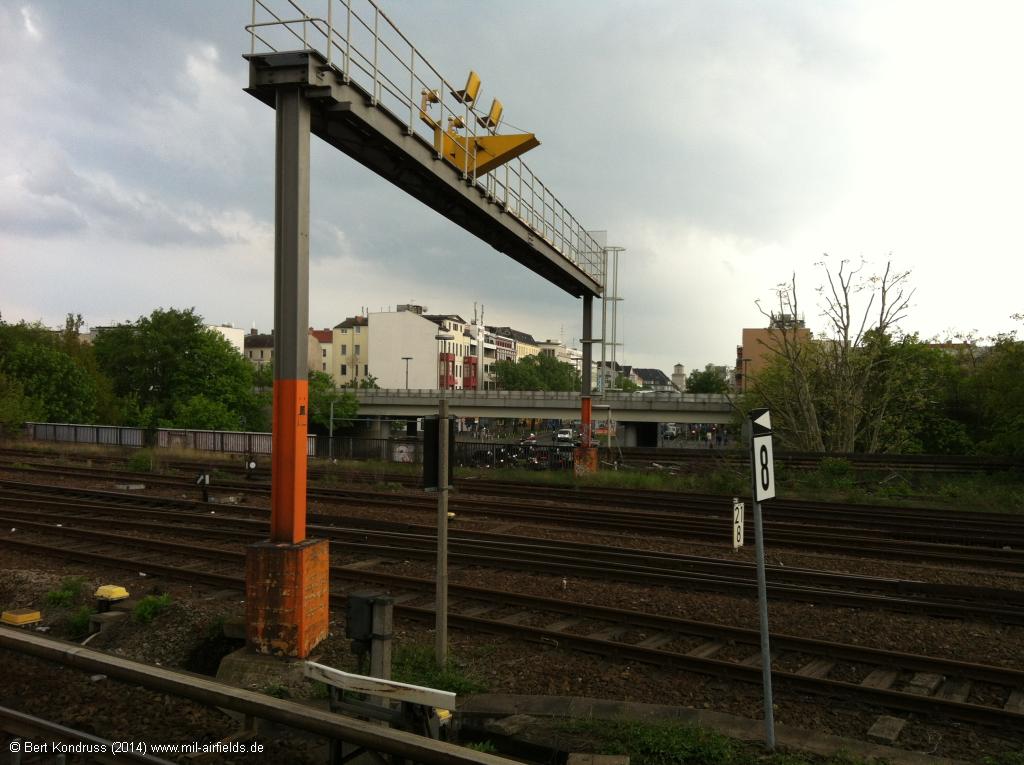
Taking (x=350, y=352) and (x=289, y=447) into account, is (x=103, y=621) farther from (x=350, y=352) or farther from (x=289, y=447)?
(x=350, y=352)

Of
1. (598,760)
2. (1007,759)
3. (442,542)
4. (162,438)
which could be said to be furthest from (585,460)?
(162,438)

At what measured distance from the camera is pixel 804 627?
8.36m

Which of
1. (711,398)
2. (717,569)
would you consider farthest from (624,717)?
(711,398)

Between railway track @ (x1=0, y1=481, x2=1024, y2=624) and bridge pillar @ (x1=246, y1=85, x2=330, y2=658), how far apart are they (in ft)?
15.8

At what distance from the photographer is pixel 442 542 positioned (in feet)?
22.8

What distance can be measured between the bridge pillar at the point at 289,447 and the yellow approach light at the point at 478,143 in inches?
171

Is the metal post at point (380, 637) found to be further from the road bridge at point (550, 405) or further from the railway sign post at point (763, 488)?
the road bridge at point (550, 405)

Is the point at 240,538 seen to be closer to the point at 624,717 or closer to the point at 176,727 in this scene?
the point at 176,727

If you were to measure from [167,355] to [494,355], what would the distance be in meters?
75.6

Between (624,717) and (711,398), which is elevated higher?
(711,398)

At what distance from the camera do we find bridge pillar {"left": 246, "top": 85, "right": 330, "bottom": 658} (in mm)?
6926

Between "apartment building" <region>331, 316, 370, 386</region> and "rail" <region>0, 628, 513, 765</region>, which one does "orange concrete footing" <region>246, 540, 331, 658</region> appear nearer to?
"rail" <region>0, 628, 513, 765</region>

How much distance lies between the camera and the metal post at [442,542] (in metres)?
6.75

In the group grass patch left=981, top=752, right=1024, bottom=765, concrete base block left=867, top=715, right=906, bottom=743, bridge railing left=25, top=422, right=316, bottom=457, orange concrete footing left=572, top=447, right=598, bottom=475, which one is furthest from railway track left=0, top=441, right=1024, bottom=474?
grass patch left=981, top=752, right=1024, bottom=765
